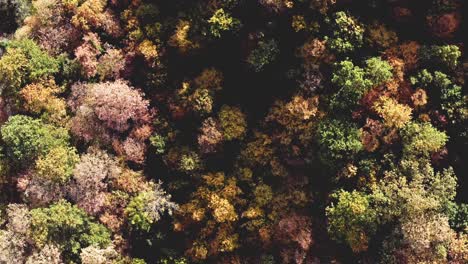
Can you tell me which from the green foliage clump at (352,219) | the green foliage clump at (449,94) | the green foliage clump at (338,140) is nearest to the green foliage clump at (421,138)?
the green foliage clump at (449,94)

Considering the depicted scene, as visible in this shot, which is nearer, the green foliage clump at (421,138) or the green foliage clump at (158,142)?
the green foliage clump at (421,138)

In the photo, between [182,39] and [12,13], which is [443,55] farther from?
[12,13]

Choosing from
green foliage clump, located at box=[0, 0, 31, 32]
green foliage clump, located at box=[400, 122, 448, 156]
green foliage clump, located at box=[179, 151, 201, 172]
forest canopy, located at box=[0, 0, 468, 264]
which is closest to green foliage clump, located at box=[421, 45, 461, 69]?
forest canopy, located at box=[0, 0, 468, 264]

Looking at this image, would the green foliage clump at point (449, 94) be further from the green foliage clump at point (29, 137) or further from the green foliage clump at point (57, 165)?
the green foliage clump at point (29, 137)

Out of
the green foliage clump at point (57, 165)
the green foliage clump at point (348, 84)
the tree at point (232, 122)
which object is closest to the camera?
the green foliage clump at point (348, 84)

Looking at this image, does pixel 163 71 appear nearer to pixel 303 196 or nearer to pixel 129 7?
pixel 129 7

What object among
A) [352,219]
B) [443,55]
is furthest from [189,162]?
[443,55]

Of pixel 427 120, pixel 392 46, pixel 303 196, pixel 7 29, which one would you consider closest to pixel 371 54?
pixel 392 46
